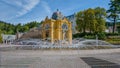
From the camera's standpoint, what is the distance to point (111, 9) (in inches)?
2251

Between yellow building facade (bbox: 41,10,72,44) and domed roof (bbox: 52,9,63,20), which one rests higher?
domed roof (bbox: 52,9,63,20)

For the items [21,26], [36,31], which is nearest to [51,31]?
[36,31]

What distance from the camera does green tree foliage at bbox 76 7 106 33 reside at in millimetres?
56562

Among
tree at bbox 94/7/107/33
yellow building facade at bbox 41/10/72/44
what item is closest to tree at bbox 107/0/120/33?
tree at bbox 94/7/107/33

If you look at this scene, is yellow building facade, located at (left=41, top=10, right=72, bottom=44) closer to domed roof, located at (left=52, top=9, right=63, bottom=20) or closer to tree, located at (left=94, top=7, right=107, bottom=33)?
domed roof, located at (left=52, top=9, right=63, bottom=20)

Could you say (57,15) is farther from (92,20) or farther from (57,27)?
(92,20)

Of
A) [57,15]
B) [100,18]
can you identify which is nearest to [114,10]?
[100,18]

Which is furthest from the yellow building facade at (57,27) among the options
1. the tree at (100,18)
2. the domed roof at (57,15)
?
the tree at (100,18)

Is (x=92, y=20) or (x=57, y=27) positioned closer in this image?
(x=57, y=27)

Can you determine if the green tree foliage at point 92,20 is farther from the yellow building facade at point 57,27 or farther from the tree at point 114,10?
the yellow building facade at point 57,27

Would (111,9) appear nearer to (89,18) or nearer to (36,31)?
(89,18)

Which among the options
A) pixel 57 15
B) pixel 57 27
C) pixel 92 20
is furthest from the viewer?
pixel 92 20

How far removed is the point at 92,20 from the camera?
56562mm

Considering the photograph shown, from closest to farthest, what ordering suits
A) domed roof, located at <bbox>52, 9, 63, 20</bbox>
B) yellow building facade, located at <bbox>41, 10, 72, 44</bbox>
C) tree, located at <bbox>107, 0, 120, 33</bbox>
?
1. yellow building facade, located at <bbox>41, 10, 72, 44</bbox>
2. domed roof, located at <bbox>52, 9, 63, 20</bbox>
3. tree, located at <bbox>107, 0, 120, 33</bbox>
